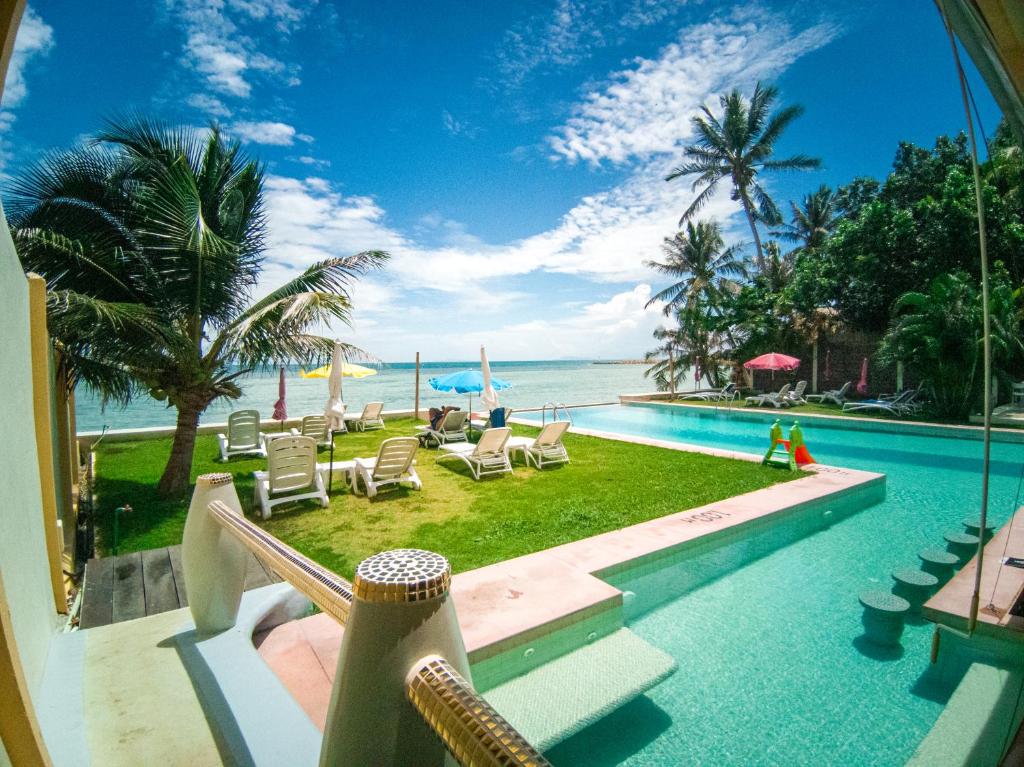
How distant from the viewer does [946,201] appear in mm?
17672

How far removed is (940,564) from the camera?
500cm

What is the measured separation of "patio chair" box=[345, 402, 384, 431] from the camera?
14.9 m

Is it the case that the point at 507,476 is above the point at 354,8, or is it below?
below

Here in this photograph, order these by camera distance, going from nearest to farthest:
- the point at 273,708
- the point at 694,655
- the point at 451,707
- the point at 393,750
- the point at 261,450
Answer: the point at 451,707 < the point at 393,750 < the point at 273,708 < the point at 694,655 < the point at 261,450

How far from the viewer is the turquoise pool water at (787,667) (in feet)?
10.1

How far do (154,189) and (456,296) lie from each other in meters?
28.5

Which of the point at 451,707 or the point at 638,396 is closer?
the point at 451,707

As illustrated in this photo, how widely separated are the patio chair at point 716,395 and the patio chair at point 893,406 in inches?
194

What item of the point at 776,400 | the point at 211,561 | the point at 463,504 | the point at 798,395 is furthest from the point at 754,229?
the point at 211,561

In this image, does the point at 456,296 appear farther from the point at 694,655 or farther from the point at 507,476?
the point at 694,655

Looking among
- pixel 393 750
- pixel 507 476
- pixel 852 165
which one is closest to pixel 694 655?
pixel 393 750

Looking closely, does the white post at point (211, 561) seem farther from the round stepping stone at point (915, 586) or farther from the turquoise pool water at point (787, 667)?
the round stepping stone at point (915, 586)

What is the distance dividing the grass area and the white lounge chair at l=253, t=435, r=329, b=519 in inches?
8.6

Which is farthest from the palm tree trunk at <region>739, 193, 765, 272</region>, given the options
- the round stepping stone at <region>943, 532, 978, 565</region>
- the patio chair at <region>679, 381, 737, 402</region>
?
the round stepping stone at <region>943, 532, 978, 565</region>
